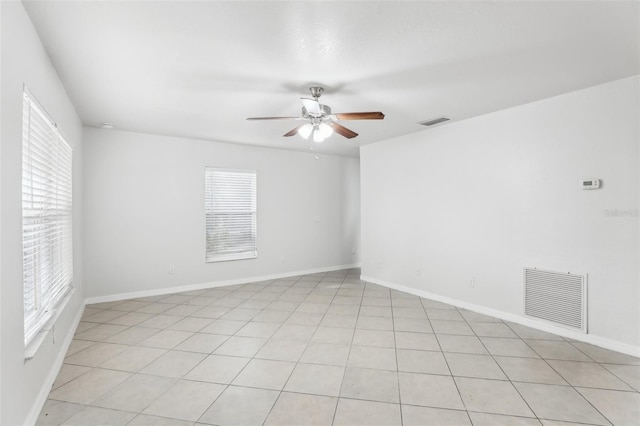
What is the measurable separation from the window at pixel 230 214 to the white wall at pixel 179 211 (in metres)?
0.12

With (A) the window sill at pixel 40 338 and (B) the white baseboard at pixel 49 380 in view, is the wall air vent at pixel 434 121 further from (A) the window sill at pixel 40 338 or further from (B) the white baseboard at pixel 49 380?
(B) the white baseboard at pixel 49 380

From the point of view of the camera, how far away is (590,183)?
2.86 meters

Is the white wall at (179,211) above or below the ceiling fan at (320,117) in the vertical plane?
below

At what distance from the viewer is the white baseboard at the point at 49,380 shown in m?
1.82

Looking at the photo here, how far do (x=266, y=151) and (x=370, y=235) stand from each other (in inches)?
94.8

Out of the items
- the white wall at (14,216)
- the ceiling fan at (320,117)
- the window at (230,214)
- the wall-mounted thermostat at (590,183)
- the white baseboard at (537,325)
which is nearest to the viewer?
the white wall at (14,216)

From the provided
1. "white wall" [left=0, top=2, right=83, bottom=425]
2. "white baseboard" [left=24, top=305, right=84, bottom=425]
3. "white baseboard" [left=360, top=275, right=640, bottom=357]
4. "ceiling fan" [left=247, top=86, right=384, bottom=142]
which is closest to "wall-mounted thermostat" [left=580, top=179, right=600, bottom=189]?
"white baseboard" [left=360, top=275, right=640, bottom=357]

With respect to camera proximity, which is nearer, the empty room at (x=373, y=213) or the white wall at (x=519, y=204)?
the empty room at (x=373, y=213)

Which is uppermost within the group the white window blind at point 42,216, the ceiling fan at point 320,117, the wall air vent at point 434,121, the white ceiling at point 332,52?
the wall air vent at point 434,121

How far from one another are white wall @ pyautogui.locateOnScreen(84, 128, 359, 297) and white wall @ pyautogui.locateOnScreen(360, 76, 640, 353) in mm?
1484

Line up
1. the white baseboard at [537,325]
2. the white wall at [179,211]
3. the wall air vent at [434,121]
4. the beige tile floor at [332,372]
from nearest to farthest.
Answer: the beige tile floor at [332,372] → the white baseboard at [537,325] → the wall air vent at [434,121] → the white wall at [179,211]

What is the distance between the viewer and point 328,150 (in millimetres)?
5801

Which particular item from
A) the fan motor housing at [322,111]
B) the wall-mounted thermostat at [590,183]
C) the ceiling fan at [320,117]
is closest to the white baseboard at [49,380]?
the ceiling fan at [320,117]

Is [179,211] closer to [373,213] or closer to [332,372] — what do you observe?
[373,213]
